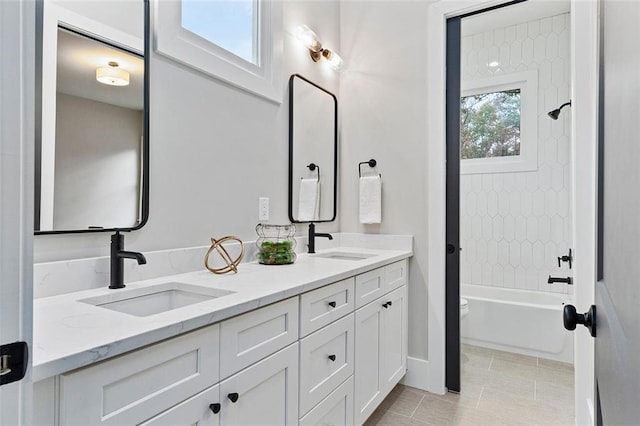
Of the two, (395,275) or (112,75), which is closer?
(112,75)

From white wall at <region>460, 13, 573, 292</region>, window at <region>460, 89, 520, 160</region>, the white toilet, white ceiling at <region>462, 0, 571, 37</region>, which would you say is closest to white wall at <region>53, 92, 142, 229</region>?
the white toilet

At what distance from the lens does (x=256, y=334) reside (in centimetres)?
111

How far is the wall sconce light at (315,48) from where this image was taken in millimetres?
2274

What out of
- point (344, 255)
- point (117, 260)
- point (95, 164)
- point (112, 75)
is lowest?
point (344, 255)

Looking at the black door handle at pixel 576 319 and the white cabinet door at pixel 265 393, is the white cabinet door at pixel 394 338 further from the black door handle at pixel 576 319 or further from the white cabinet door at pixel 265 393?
the black door handle at pixel 576 319

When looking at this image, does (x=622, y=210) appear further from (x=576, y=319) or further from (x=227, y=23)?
(x=227, y=23)

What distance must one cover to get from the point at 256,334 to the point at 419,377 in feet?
5.44

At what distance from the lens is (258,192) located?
1.97m

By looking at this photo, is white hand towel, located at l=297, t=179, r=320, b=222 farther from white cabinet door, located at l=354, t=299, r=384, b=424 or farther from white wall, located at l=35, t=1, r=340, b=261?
white cabinet door, located at l=354, t=299, r=384, b=424

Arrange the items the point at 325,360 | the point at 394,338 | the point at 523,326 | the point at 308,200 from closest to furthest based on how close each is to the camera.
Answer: the point at 325,360 < the point at 394,338 < the point at 308,200 < the point at 523,326

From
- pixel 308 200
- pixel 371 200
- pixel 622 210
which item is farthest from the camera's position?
pixel 371 200

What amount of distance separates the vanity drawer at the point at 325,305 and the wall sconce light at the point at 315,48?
1533 mm

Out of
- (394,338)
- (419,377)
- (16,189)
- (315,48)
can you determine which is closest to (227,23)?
(315,48)

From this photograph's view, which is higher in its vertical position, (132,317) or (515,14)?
(515,14)
